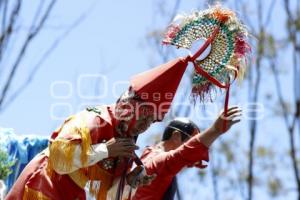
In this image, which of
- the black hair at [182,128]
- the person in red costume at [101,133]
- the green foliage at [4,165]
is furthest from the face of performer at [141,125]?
the green foliage at [4,165]

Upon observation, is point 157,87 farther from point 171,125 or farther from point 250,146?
point 250,146

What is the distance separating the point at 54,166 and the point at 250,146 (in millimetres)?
6228

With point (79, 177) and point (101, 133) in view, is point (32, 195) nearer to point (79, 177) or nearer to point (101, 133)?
point (79, 177)

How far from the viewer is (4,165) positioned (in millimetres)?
4016

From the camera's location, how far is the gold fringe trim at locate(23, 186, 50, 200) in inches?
126

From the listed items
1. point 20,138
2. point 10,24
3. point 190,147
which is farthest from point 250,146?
point 190,147

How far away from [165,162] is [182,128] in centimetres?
42

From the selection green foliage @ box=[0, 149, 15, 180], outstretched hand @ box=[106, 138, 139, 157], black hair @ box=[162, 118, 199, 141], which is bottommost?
green foliage @ box=[0, 149, 15, 180]

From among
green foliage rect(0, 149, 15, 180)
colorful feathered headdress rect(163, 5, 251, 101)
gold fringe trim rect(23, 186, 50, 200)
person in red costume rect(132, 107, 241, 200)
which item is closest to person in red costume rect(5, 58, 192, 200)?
gold fringe trim rect(23, 186, 50, 200)

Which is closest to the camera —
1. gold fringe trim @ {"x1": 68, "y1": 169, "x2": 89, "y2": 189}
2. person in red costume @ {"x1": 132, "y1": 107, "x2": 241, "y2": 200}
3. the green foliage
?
gold fringe trim @ {"x1": 68, "y1": 169, "x2": 89, "y2": 189}

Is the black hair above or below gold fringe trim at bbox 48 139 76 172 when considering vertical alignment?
above

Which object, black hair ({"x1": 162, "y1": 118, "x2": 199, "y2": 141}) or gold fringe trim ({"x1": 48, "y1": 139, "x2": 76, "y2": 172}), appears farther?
black hair ({"x1": 162, "y1": 118, "x2": 199, "y2": 141})

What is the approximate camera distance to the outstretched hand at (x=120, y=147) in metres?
3.21

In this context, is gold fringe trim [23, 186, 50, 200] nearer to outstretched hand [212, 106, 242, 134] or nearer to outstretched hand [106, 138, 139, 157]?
outstretched hand [106, 138, 139, 157]
